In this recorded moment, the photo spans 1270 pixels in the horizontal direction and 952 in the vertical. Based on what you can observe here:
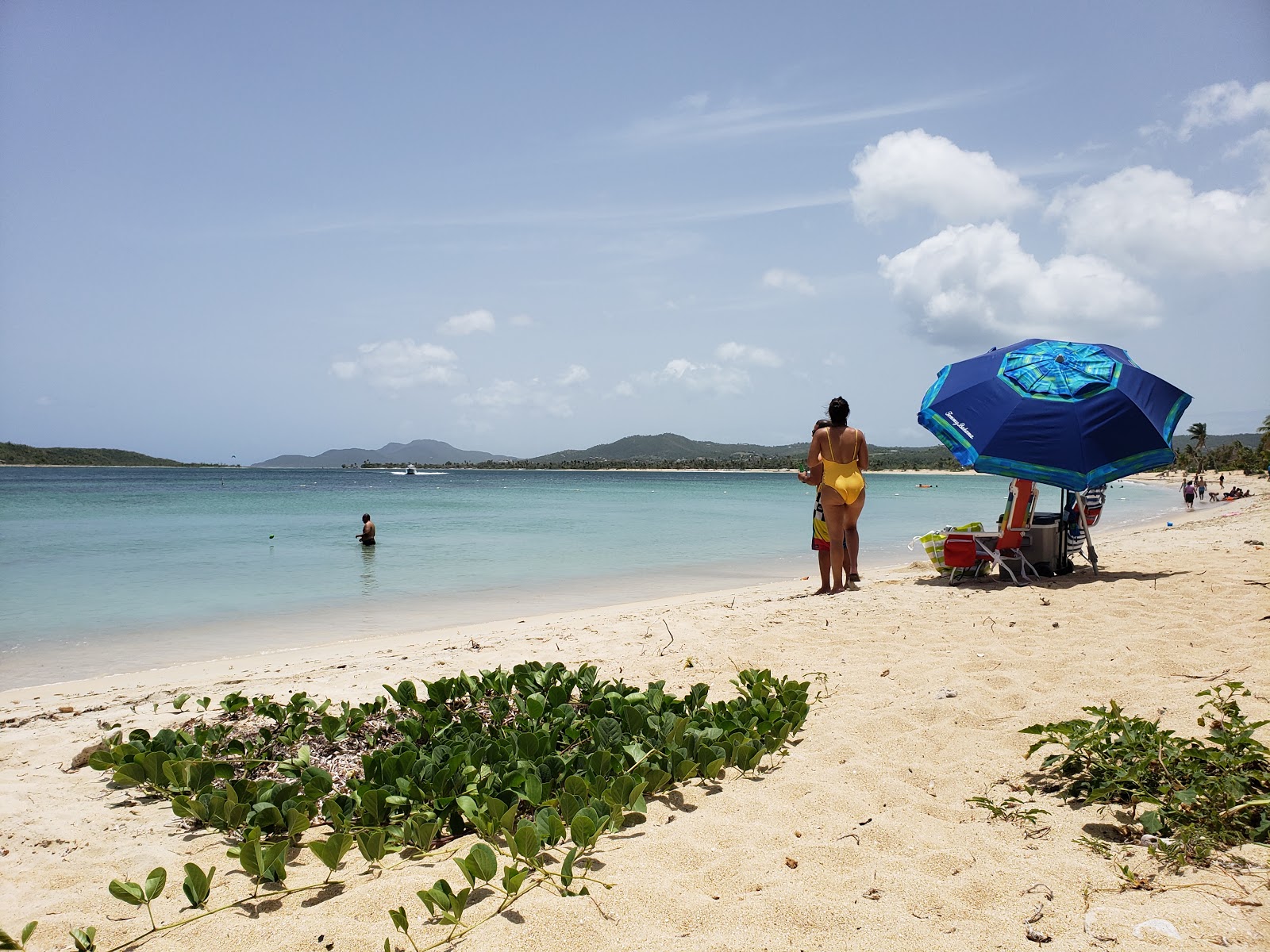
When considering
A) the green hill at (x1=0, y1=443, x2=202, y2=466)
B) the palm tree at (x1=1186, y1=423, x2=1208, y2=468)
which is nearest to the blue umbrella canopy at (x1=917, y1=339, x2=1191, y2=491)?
the palm tree at (x1=1186, y1=423, x2=1208, y2=468)

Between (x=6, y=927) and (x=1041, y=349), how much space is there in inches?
359

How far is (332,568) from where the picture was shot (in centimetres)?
1416

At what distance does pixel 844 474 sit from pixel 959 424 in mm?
1310

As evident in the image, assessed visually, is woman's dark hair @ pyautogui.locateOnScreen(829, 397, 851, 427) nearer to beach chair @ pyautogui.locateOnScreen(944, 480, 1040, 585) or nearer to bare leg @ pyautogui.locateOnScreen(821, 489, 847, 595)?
bare leg @ pyautogui.locateOnScreen(821, 489, 847, 595)

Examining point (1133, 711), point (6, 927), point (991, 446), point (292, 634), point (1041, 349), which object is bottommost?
point (292, 634)

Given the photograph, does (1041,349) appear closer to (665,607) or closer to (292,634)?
(665,607)

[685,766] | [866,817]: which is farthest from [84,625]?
[866,817]

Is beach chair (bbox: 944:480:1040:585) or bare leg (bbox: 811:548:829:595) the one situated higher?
beach chair (bbox: 944:480:1040:585)

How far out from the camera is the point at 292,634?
28.4ft

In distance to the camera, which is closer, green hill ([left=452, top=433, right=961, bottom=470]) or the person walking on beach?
the person walking on beach

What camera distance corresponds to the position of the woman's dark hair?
7.70 m

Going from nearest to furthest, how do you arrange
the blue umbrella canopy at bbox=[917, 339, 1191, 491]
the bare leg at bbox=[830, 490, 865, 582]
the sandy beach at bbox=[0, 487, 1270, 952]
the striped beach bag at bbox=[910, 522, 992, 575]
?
the sandy beach at bbox=[0, 487, 1270, 952] < the blue umbrella canopy at bbox=[917, 339, 1191, 491] < the bare leg at bbox=[830, 490, 865, 582] < the striped beach bag at bbox=[910, 522, 992, 575]

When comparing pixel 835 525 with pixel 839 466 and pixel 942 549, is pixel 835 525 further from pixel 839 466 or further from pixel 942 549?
pixel 942 549

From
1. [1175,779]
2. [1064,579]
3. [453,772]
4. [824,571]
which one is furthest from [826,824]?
[1064,579]
